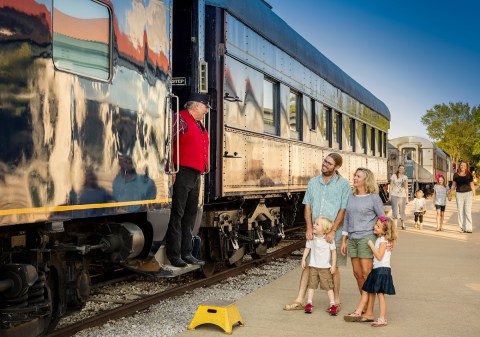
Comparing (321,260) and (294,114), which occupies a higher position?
(294,114)

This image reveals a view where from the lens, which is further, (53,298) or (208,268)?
(208,268)

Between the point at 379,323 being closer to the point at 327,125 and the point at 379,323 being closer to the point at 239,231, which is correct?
the point at 239,231

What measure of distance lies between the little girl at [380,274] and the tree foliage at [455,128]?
71.2 meters

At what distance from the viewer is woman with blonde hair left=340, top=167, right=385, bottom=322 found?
664 centimetres

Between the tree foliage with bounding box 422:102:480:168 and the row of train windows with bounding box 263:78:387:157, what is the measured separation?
58.5 m

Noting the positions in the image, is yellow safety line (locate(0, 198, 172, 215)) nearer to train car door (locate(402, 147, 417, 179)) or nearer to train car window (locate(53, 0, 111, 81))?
train car window (locate(53, 0, 111, 81))

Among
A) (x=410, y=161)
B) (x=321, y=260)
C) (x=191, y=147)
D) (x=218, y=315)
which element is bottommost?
(x=218, y=315)

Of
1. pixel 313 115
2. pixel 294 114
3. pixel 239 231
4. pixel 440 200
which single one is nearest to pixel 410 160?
pixel 440 200

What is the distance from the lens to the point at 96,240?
5.89 metres

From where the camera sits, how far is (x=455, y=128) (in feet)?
250

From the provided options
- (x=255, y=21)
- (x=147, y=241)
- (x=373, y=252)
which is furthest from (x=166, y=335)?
(x=255, y=21)

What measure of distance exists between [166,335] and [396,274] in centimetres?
434

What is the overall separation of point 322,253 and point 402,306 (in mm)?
1158

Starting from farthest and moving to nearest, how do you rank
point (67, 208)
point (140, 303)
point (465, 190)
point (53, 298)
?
point (465, 190) < point (140, 303) < point (53, 298) < point (67, 208)
